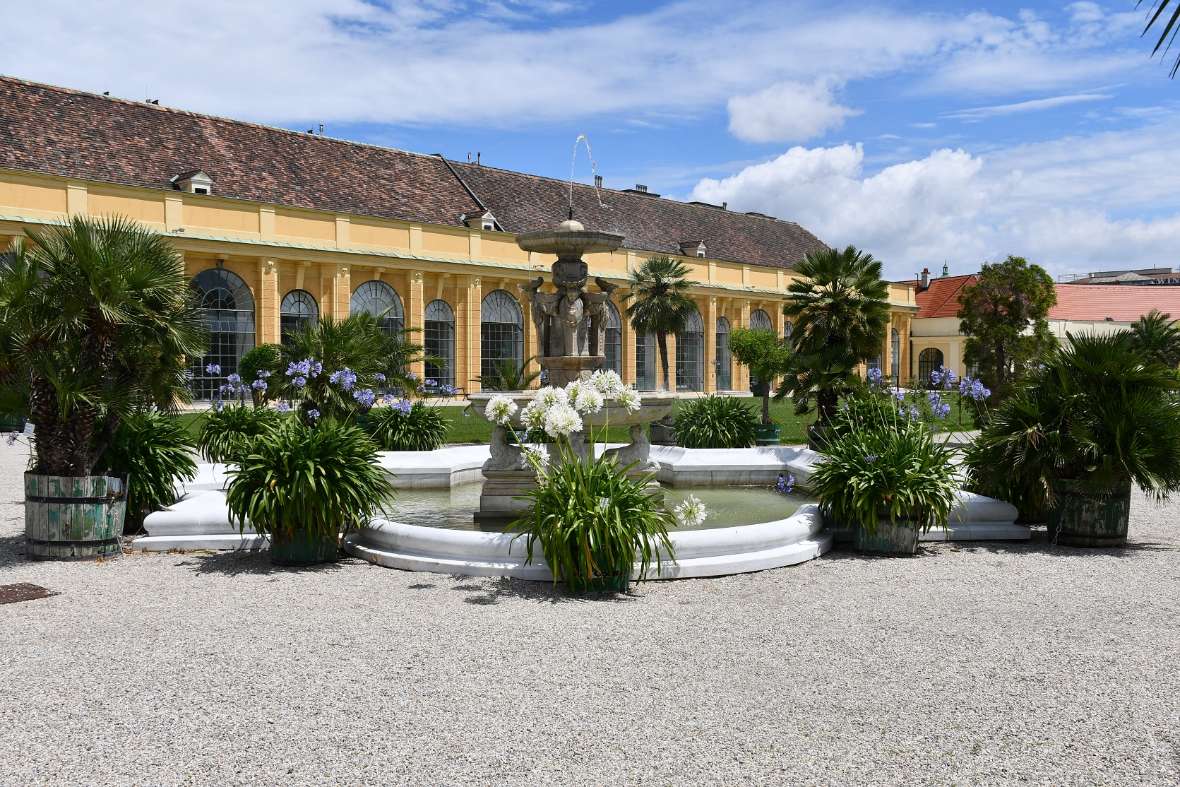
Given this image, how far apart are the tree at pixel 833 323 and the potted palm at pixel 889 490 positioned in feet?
27.0

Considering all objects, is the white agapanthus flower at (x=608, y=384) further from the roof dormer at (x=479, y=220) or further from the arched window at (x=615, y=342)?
the arched window at (x=615, y=342)

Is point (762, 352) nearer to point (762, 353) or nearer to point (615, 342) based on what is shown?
point (762, 353)

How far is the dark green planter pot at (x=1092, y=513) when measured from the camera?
9125mm

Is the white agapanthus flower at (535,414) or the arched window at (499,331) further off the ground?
the arched window at (499,331)

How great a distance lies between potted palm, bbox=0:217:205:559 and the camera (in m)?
8.34

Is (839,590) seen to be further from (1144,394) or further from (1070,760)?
(1144,394)

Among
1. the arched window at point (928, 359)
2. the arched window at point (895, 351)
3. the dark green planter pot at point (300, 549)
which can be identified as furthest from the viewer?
the arched window at point (928, 359)

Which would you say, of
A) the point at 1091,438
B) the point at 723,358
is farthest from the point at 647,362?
the point at 1091,438

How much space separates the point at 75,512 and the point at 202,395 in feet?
78.8

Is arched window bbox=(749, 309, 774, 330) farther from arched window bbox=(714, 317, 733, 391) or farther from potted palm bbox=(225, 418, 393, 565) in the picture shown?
potted palm bbox=(225, 418, 393, 565)

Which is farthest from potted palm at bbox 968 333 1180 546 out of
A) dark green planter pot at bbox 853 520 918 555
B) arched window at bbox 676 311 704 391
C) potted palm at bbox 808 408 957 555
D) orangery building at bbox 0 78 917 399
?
arched window at bbox 676 311 704 391

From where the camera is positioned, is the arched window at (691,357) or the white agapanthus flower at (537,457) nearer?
the white agapanthus flower at (537,457)

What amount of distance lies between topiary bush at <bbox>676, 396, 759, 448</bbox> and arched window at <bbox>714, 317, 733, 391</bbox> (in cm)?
3037

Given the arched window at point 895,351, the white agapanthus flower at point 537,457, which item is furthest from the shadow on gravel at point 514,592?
the arched window at point 895,351
